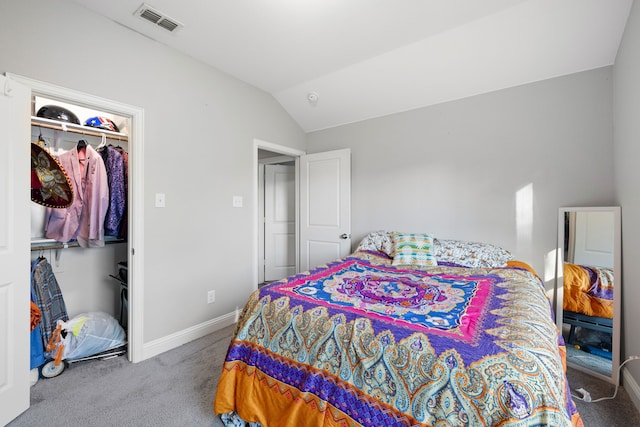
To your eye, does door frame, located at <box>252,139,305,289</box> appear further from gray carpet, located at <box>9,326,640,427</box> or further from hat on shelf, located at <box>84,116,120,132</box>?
hat on shelf, located at <box>84,116,120,132</box>

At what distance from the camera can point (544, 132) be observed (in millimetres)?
2402

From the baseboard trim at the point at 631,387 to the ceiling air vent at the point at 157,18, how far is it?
388cm

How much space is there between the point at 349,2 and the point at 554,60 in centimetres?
175

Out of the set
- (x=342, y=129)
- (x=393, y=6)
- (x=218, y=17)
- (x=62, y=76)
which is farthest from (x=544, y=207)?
(x=62, y=76)

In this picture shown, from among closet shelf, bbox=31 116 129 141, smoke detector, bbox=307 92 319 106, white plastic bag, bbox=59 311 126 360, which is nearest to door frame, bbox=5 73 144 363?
white plastic bag, bbox=59 311 126 360

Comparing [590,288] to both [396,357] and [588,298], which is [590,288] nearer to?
[588,298]

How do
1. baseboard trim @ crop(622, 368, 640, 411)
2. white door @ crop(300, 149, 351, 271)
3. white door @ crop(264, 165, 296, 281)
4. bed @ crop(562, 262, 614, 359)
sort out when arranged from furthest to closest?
white door @ crop(264, 165, 296, 281) → white door @ crop(300, 149, 351, 271) → bed @ crop(562, 262, 614, 359) → baseboard trim @ crop(622, 368, 640, 411)

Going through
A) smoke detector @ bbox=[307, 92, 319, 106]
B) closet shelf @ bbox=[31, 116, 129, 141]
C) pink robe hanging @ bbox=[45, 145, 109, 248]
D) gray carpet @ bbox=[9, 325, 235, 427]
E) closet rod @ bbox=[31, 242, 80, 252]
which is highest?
smoke detector @ bbox=[307, 92, 319, 106]

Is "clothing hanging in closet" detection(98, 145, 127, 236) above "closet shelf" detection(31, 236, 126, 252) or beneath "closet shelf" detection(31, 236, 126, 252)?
above

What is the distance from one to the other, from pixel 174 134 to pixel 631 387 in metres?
3.73

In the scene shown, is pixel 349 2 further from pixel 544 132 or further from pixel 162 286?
pixel 162 286

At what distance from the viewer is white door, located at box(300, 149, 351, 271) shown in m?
Result: 3.37

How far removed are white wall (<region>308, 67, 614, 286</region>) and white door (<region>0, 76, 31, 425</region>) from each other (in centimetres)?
286

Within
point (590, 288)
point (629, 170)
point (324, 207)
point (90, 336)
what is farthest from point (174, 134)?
point (590, 288)
